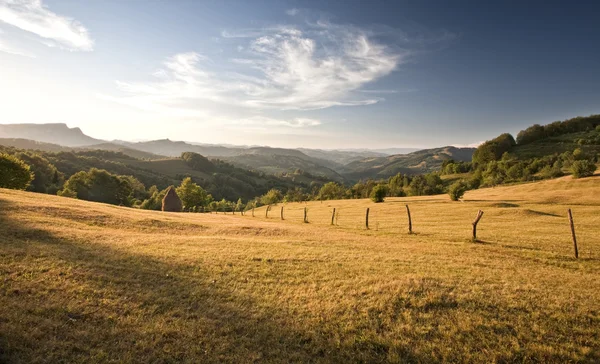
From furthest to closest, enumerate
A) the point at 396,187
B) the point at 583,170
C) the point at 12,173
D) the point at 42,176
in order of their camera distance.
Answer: the point at 396,187, the point at 42,176, the point at 583,170, the point at 12,173

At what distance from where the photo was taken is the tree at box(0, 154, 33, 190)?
52344 millimetres

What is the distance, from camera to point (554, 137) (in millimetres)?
167250

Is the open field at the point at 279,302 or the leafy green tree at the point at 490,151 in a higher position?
the leafy green tree at the point at 490,151

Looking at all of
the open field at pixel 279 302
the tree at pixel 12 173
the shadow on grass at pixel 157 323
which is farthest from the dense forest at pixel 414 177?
the shadow on grass at pixel 157 323

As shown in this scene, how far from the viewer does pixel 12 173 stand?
53.8 metres

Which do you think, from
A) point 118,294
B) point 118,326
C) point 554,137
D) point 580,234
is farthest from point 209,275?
point 554,137

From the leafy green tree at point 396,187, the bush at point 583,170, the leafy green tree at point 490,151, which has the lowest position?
the leafy green tree at point 396,187

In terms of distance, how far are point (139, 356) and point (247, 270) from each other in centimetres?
689

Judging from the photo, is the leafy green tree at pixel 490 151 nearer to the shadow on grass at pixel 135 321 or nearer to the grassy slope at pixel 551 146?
the grassy slope at pixel 551 146

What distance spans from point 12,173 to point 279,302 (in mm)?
74902

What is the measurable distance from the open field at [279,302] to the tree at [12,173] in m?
52.4

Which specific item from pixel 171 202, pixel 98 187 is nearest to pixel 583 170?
pixel 171 202

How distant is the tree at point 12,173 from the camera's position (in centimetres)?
5234

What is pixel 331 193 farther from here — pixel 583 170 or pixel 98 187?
pixel 98 187
